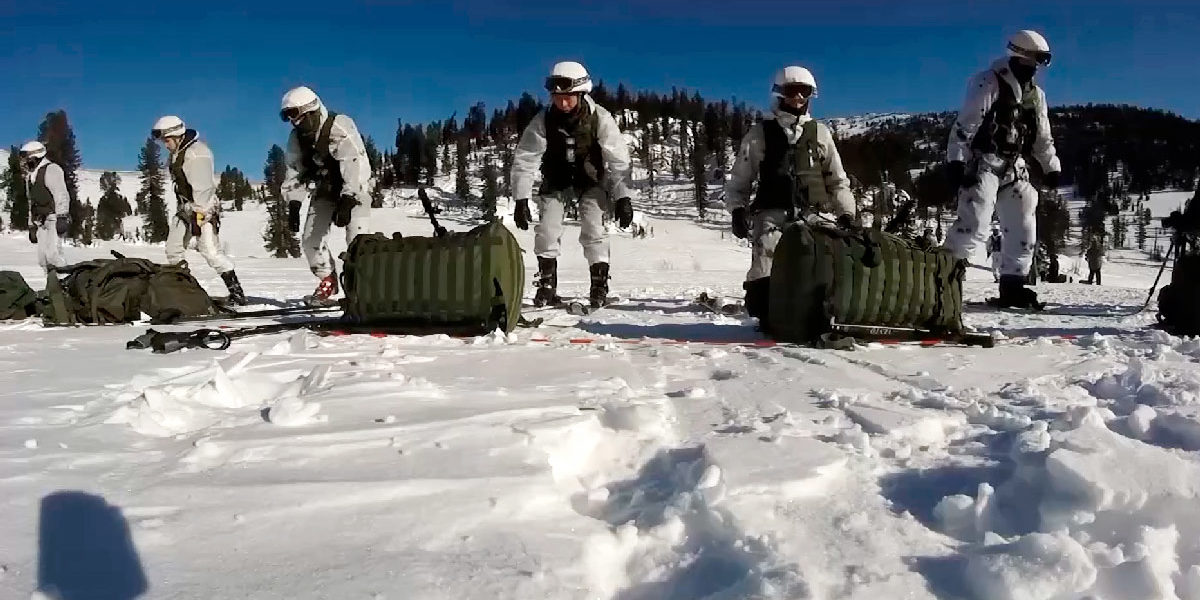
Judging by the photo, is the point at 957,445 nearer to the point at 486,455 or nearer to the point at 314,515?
the point at 486,455

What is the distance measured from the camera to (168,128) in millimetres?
7660

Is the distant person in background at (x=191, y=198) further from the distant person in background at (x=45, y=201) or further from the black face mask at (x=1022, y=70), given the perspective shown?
the black face mask at (x=1022, y=70)

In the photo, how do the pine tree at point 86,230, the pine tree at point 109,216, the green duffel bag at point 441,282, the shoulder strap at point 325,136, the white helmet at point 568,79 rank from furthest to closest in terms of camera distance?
the pine tree at point 109,216, the pine tree at point 86,230, the shoulder strap at point 325,136, the white helmet at point 568,79, the green duffel bag at point 441,282

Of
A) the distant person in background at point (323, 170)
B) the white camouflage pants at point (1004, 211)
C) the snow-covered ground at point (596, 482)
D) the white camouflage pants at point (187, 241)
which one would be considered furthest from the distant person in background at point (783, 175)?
the white camouflage pants at point (187, 241)

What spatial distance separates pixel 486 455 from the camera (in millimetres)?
2002

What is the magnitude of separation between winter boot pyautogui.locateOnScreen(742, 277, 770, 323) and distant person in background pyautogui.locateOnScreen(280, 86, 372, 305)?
366cm

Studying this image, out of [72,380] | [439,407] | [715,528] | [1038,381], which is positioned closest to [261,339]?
[72,380]

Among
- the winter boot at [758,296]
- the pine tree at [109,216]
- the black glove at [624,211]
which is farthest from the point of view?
the pine tree at [109,216]

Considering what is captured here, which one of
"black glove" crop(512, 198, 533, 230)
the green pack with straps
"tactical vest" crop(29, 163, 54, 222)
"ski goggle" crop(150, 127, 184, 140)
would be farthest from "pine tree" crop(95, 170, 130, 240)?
"black glove" crop(512, 198, 533, 230)

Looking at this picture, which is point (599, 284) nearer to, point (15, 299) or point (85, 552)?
point (15, 299)

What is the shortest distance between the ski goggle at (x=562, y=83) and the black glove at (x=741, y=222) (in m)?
1.80

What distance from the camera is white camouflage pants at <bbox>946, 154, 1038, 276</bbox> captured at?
262 inches

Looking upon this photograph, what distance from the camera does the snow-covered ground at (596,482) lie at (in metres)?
1.37

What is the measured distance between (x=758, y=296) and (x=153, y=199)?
76.4 meters
